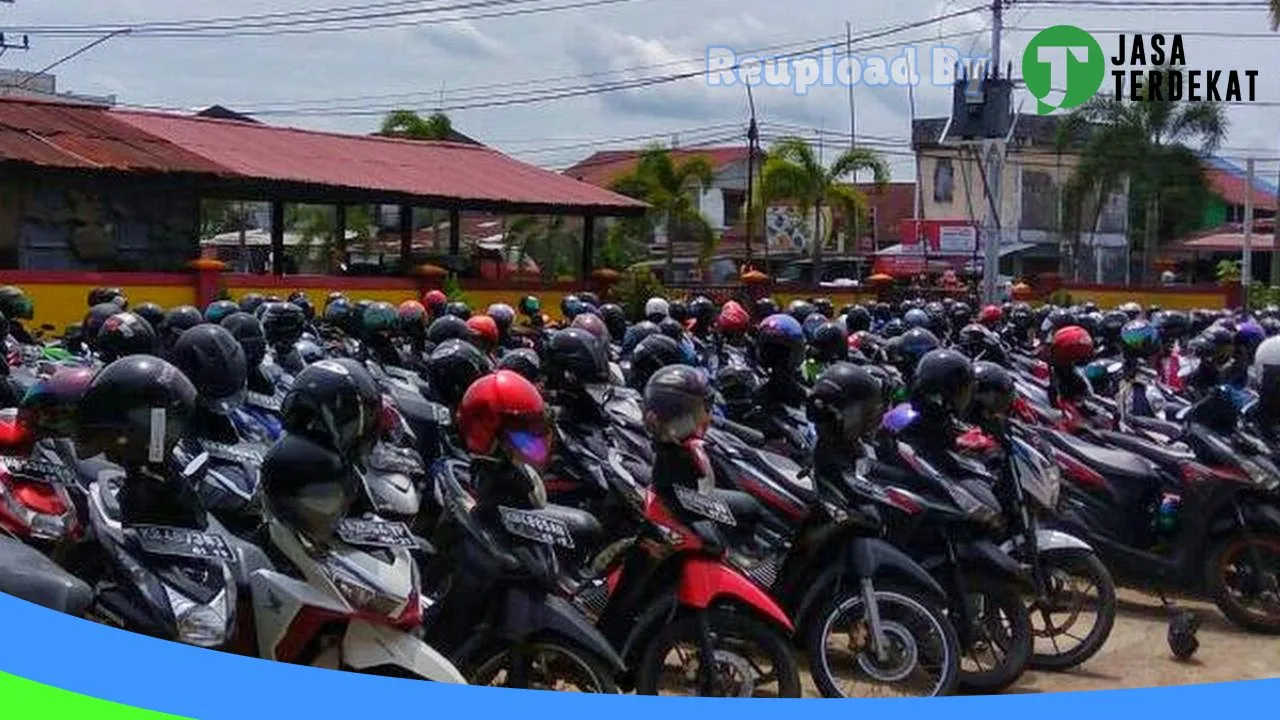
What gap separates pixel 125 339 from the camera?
6219 mm

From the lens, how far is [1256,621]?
576cm

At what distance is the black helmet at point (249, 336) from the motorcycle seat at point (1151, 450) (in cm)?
349

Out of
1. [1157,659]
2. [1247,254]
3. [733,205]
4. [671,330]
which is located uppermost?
[733,205]

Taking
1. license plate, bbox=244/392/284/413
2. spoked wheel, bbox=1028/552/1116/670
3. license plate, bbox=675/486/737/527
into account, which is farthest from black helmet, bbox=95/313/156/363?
spoked wheel, bbox=1028/552/1116/670

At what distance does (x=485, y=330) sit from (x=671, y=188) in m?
13.7

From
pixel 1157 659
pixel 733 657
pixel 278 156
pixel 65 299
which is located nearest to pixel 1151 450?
pixel 1157 659

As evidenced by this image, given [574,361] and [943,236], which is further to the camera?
[943,236]

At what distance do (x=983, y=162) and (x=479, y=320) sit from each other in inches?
123


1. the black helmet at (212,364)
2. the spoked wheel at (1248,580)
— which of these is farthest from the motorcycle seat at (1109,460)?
the black helmet at (212,364)

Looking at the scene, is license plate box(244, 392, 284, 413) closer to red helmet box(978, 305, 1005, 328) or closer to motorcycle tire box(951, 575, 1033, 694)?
motorcycle tire box(951, 575, 1033, 694)

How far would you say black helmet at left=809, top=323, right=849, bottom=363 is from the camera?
7391 mm

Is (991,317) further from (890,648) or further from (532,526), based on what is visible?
(532,526)

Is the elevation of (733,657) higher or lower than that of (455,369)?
lower

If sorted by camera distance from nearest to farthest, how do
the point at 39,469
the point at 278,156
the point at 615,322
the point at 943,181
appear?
the point at 39,469
the point at 615,322
the point at 943,181
the point at 278,156
